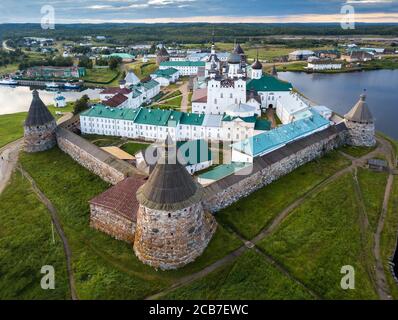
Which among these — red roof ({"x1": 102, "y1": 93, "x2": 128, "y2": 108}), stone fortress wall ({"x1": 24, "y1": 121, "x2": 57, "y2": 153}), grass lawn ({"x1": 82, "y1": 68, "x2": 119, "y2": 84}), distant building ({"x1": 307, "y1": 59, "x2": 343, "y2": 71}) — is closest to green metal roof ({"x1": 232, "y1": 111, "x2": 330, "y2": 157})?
stone fortress wall ({"x1": 24, "y1": 121, "x2": 57, "y2": 153})

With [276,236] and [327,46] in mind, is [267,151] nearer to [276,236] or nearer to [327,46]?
[276,236]

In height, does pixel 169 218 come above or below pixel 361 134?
below

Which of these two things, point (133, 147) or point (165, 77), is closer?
point (133, 147)

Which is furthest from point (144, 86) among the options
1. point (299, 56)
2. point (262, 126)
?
point (299, 56)

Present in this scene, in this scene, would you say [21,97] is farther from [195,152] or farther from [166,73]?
[195,152]

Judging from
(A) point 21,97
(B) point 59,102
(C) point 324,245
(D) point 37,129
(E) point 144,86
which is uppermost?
(E) point 144,86

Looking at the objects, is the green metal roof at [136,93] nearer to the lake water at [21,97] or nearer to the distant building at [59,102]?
the distant building at [59,102]

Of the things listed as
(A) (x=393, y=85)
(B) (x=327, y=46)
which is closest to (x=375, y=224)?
(A) (x=393, y=85)
